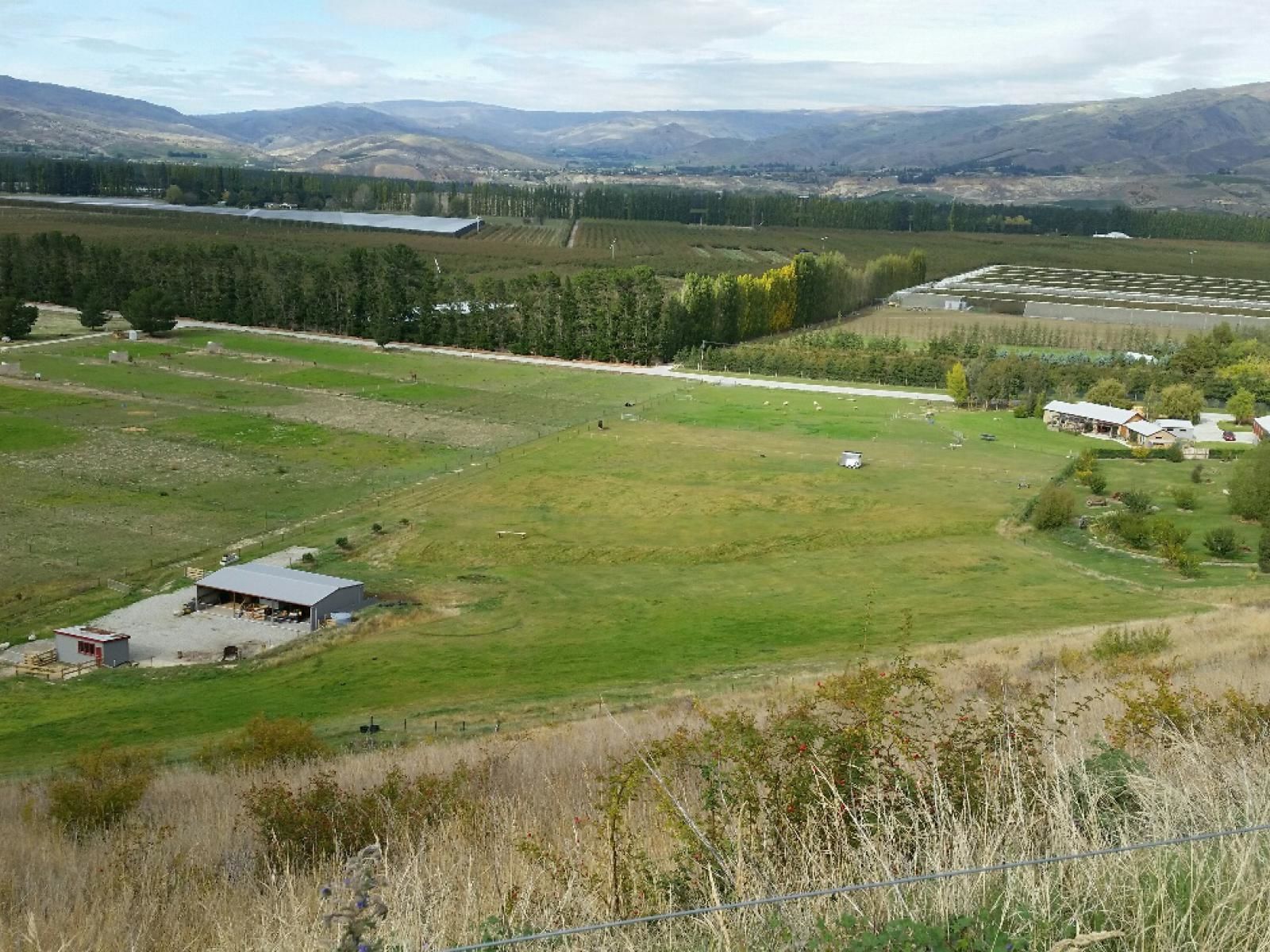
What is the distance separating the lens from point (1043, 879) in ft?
16.3

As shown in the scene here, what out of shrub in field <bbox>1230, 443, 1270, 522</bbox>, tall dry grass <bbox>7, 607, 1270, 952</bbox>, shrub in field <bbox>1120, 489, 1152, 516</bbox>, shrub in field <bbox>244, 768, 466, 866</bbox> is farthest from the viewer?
shrub in field <bbox>1120, 489, 1152, 516</bbox>

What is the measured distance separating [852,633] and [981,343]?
44764 mm

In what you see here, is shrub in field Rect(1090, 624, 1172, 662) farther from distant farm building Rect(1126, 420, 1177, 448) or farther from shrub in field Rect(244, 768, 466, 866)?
distant farm building Rect(1126, 420, 1177, 448)

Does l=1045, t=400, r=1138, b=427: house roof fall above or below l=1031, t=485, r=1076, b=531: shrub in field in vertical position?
above

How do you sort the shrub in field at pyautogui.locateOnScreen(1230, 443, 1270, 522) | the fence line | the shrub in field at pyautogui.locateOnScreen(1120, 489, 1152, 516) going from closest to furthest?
the fence line
the shrub in field at pyautogui.locateOnScreen(1230, 443, 1270, 522)
the shrub in field at pyautogui.locateOnScreen(1120, 489, 1152, 516)

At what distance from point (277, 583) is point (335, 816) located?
1495cm

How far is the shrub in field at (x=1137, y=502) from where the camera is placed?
29375 mm

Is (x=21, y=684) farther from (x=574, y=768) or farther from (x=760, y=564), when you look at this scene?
(x=760, y=564)

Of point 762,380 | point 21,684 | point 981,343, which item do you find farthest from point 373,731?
point 981,343

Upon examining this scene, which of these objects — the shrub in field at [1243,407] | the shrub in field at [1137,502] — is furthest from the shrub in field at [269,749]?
the shrub in field at [1243,407]

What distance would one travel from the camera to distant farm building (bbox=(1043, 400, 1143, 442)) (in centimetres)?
4303

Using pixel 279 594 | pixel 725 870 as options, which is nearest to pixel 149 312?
pixel 279 594

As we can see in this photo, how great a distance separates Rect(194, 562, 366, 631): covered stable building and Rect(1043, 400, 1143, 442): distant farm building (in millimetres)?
31116

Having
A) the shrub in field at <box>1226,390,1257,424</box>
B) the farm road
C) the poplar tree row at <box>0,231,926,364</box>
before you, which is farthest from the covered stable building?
the shrub in field at <box>1226,390,1257,424</box>
